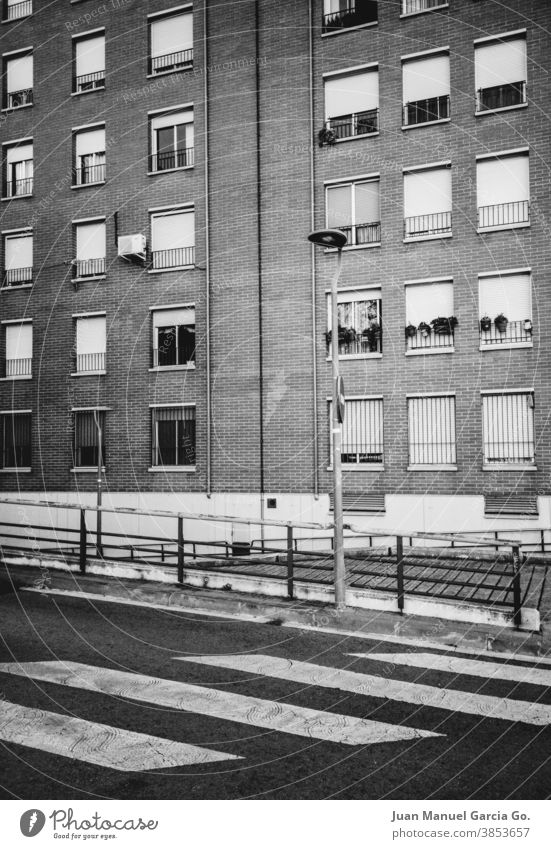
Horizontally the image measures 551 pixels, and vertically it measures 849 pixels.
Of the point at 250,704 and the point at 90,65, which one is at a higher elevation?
the point at 90,65

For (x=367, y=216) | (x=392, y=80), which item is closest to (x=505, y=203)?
(x=367, y=216)

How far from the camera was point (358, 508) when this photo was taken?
1919 centimetres

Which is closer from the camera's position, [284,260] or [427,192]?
[427,192]

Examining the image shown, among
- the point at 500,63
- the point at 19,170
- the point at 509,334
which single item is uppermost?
the point at 500,63

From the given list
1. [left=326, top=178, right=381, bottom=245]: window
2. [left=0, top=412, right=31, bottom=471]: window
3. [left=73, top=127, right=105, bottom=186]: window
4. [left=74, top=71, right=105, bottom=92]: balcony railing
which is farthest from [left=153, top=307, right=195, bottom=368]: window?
[left=74, top=71, right=105, bottom=92]: balcony railing

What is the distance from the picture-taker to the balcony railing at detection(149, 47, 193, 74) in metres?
21.1

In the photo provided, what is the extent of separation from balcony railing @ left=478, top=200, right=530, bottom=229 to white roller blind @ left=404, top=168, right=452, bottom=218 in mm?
1040

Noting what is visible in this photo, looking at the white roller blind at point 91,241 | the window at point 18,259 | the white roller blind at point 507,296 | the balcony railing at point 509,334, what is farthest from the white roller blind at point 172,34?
the balcony railing at point 509,334

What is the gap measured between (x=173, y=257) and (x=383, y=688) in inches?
680

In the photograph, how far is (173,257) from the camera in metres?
21.1

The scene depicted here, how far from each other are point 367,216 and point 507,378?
21.2ft

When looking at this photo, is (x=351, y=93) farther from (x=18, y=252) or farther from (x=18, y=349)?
(x=18, y=349)

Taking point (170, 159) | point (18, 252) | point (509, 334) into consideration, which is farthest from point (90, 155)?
point (509, 334)

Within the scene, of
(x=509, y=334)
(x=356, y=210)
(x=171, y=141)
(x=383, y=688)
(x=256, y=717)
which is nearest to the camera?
(x=256, y=717)
